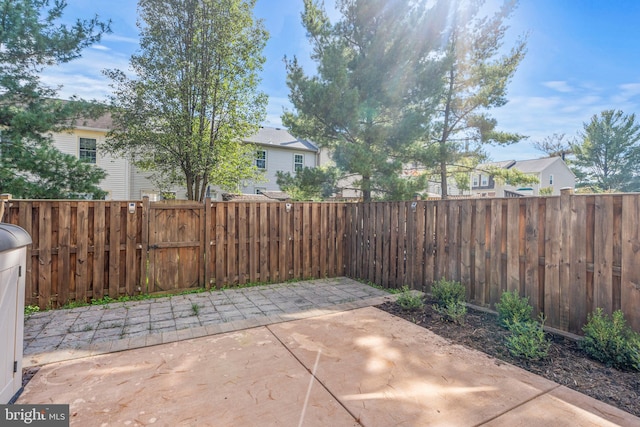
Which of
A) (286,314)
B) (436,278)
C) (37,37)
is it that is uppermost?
(37,37)

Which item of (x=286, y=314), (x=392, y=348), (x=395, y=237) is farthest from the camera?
(x=395, y=237)

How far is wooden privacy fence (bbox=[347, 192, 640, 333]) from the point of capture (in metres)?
2.88

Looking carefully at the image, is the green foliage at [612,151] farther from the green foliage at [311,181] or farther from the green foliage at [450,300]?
the green foliage at [450,300]

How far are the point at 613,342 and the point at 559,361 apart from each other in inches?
18.1

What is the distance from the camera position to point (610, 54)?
8.47 meters

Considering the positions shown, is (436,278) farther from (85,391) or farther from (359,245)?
(85,391)

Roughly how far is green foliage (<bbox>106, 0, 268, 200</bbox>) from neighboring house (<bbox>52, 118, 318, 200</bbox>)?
1.77 meters

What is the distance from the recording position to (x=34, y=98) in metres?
6.99

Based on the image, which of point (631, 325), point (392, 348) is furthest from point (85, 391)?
point (631, 325)

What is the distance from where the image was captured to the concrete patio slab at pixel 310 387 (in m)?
1.96

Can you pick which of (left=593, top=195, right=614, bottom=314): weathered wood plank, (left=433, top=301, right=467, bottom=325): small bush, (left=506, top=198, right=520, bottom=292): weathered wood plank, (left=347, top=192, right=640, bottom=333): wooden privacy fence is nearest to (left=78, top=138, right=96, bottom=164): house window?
(left=347, top=192, right=640, bottom=333): wooden privacy fence

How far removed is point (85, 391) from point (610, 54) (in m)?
13.1

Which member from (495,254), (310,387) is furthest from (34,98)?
(495,254)

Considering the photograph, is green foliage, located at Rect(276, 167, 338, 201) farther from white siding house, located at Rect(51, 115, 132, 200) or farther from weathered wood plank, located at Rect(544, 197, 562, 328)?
white siding house, located at Rect(51, 115, 132, 200)
